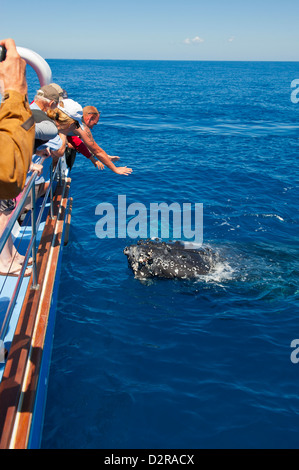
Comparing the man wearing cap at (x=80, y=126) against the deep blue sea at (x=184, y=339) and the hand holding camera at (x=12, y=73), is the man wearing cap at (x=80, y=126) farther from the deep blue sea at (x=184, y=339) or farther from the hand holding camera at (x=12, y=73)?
the hand holding camera at (x=12, y=73)

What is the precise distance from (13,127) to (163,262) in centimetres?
766

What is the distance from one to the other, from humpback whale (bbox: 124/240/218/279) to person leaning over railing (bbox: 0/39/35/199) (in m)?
7.33

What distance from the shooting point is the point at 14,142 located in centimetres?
243

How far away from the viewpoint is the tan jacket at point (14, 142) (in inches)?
93.6

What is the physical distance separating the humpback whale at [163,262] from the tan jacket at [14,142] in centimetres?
736

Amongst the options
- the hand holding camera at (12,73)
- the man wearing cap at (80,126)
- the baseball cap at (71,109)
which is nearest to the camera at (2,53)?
the hand holding camera at (12,73)

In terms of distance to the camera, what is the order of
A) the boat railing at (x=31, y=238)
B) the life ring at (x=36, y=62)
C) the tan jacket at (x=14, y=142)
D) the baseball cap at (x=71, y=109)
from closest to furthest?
1. the tan jacket at (x=14, y=142)
2. the boat railing at (x=31, y=238)
3. the baseball cap at (x=71, y=109)
4. the life ring at (x=36, y=62)

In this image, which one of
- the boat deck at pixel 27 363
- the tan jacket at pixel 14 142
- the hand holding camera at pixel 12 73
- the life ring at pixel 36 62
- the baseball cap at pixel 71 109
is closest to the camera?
the tan jacket at pixel 14 142

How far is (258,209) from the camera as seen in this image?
15625 mm

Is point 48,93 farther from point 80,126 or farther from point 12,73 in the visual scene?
point 12,73

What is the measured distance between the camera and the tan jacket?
2.38 metres

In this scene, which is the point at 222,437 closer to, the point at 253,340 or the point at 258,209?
the point at 253,340

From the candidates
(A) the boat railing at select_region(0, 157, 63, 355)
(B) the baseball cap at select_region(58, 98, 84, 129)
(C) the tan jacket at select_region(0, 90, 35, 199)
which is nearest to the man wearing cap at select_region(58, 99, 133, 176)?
(B) the baseball cap at select_region(58, 98, 84, 129)
